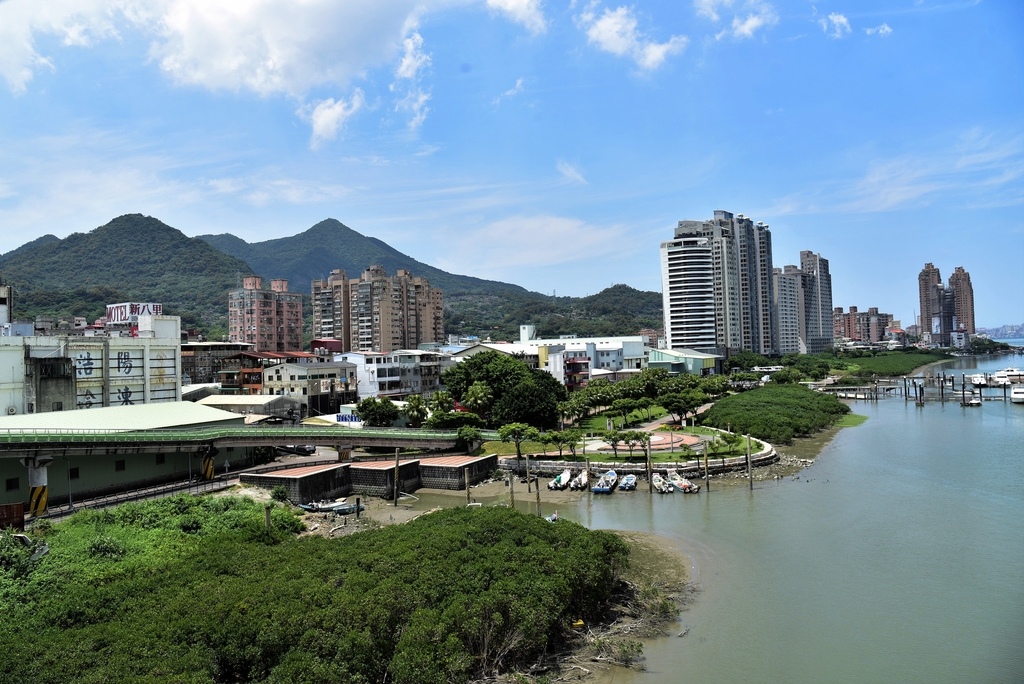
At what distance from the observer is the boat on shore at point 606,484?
34.4 metres

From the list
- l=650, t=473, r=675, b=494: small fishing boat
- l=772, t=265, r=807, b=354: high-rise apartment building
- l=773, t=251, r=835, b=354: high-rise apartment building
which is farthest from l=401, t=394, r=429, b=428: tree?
l=773, t=251, r=835, b=354: high-rise apartment building

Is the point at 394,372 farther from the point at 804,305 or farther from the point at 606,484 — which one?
the point at 804,305

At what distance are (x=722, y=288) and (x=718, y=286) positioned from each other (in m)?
0.76

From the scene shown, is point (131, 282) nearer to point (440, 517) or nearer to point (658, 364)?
point (658, 364)

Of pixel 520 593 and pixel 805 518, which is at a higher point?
pixel 520 593

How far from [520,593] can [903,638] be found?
1058 cm

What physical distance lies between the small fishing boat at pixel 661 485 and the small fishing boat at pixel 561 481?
15.1ft

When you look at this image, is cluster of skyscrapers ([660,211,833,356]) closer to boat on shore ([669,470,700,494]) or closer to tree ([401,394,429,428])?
tree ([401,394,429,428])

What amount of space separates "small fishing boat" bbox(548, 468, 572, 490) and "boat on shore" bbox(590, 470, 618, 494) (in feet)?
5.25

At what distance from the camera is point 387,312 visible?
104 meters

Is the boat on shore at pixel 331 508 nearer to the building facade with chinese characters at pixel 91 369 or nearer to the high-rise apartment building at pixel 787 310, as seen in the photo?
the building facade with chinese characters at pixel 91 369

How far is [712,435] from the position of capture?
47031mm

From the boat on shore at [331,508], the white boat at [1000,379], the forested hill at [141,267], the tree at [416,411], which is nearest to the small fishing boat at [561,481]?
the boat on shore at [331,508]

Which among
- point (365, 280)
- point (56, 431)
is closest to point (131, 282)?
point (365, 280)
